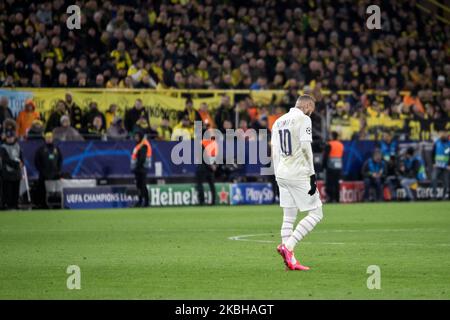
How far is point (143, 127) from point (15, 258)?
605 inches

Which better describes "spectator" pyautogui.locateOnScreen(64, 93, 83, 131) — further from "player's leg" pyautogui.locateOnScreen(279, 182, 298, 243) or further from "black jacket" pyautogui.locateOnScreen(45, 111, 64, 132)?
"player's leg" pyautogui.locateOnScreen(279, 182, 298, 243)

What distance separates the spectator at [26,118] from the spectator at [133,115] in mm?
2654

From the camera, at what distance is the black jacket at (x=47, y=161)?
28.5 metres

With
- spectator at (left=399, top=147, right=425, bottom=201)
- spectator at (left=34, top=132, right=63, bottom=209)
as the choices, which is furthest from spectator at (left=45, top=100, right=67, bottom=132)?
spectator at (left=399, top=147, right=425, bottom=201)

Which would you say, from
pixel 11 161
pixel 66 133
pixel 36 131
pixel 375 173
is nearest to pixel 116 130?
pixel 66 133

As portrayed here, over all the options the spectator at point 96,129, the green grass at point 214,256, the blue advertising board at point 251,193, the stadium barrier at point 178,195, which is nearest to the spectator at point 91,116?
the spectator at point 96,129

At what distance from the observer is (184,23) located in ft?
112

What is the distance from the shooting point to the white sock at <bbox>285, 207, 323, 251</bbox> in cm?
1335

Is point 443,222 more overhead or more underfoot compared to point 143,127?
more underfoot

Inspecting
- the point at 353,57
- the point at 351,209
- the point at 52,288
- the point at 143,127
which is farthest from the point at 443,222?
the point at 353,57

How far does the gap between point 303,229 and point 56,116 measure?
16.5m

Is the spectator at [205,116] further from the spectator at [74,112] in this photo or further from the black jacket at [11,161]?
the black jacket at [11,161]

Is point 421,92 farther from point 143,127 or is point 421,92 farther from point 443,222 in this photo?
point 443,222
